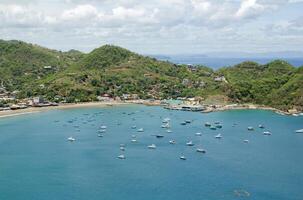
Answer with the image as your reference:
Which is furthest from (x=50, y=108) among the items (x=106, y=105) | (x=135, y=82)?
(x=135, y=82)

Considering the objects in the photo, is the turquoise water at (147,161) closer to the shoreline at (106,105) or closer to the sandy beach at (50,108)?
the sandy beach at (50,108)

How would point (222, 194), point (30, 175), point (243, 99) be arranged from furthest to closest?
point (243, 99)
point (30, 175)
point (222, 194)

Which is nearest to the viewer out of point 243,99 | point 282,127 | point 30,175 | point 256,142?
point 30,175

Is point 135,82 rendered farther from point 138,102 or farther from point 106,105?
point 106,105

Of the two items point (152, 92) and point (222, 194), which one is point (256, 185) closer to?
point (222, 194)

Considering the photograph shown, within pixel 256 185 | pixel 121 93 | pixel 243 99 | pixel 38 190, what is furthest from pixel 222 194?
pixel 121 93

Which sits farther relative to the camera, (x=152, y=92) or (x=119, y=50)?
(x=119, y=50)

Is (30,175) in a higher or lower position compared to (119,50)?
lower
